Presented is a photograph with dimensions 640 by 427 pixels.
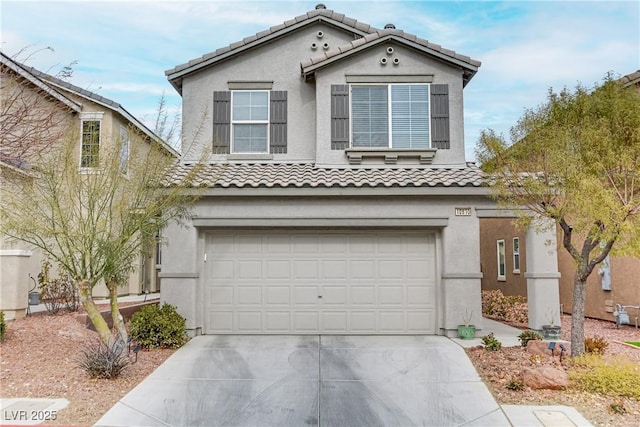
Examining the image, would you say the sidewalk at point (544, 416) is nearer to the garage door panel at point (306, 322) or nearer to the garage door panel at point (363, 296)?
the garage door panel at point (363, 296)

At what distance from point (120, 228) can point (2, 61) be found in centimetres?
467

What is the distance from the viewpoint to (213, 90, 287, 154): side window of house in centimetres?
1395

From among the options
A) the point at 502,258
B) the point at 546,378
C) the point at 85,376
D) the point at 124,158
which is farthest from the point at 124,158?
the point at 502,258

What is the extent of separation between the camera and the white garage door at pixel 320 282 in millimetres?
12016

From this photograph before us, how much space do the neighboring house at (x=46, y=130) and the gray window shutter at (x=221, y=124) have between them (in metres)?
1.88

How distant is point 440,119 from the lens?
13477mm

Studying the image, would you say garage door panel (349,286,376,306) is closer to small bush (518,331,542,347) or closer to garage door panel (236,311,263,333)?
garage door panel (236,311,263,333)

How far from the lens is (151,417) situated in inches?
273

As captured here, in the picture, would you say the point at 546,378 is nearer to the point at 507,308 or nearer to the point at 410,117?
the point at 410,117

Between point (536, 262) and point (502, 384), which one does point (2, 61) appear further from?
point (536, 262)

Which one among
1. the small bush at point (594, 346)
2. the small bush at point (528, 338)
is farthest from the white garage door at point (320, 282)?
the small bush at point (594, 346)

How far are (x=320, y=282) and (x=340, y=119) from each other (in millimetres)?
4254

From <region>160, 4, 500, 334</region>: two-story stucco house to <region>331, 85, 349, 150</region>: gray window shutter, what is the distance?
0.03 meters

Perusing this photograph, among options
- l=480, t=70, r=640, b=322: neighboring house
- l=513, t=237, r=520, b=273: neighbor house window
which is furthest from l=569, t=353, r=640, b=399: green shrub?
l=513, t=237, r=520, b=273: neighbor house window
